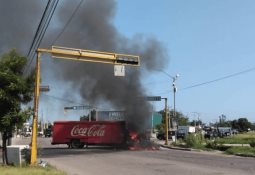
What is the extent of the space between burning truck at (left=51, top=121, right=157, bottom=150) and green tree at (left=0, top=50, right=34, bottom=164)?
21.8 m

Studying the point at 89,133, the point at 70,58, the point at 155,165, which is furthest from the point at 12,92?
the point at 89,133

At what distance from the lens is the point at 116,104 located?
43.0 meters

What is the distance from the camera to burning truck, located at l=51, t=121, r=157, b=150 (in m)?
41.2

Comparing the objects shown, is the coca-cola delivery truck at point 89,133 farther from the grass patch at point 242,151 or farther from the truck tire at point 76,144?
the grass patch at point 242,151

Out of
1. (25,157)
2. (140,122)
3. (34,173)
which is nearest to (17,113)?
(25,157)

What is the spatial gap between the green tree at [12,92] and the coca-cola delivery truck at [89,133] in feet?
75.0

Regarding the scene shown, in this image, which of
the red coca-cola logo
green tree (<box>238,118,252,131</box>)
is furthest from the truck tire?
green tree (<box>238,118,252,131</box>)

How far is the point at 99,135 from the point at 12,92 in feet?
80.2

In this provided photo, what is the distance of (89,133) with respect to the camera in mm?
43969

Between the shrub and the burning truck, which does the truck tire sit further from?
the shrub

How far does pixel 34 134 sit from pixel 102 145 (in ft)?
77.8

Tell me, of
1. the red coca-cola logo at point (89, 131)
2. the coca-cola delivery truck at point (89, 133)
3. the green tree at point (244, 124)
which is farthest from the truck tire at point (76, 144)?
the green tree at point (244, 124)

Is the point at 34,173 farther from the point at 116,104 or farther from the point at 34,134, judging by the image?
the point at 116,104

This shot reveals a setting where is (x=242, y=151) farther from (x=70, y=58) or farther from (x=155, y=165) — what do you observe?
(x=70, y=58)
